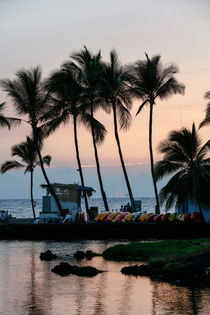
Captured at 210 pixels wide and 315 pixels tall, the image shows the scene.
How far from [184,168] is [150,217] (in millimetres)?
6512

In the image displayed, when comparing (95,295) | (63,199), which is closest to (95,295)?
(95,295)

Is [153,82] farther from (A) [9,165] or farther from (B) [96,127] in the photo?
(A) [9,165]

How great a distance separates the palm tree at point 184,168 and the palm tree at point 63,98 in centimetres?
1248

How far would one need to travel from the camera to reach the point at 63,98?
165ft

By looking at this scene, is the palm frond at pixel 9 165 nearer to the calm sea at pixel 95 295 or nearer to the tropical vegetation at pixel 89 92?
the tropical vegetation at pixel 89 92

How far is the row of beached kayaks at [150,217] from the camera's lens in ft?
135

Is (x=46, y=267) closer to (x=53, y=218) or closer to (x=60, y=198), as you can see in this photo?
(x=53, y=218)

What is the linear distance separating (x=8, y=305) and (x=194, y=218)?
25.3 metres

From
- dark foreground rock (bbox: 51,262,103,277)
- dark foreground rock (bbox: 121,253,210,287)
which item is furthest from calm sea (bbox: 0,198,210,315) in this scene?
dark foreground rock (bbox: 121,253,210,287)

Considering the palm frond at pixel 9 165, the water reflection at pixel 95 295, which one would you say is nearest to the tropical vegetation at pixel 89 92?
the palm frond at pixel 9 165

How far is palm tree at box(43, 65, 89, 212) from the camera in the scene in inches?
1970

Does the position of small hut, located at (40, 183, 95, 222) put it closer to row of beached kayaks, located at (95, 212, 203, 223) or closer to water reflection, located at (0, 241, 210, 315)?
row of beached kayaks, located at (95, 212, 203, 223)

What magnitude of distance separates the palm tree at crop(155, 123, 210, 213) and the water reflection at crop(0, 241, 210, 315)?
14.0 metres

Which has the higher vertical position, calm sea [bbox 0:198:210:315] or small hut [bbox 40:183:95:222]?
small hut [bbox 40:183:95:222]
